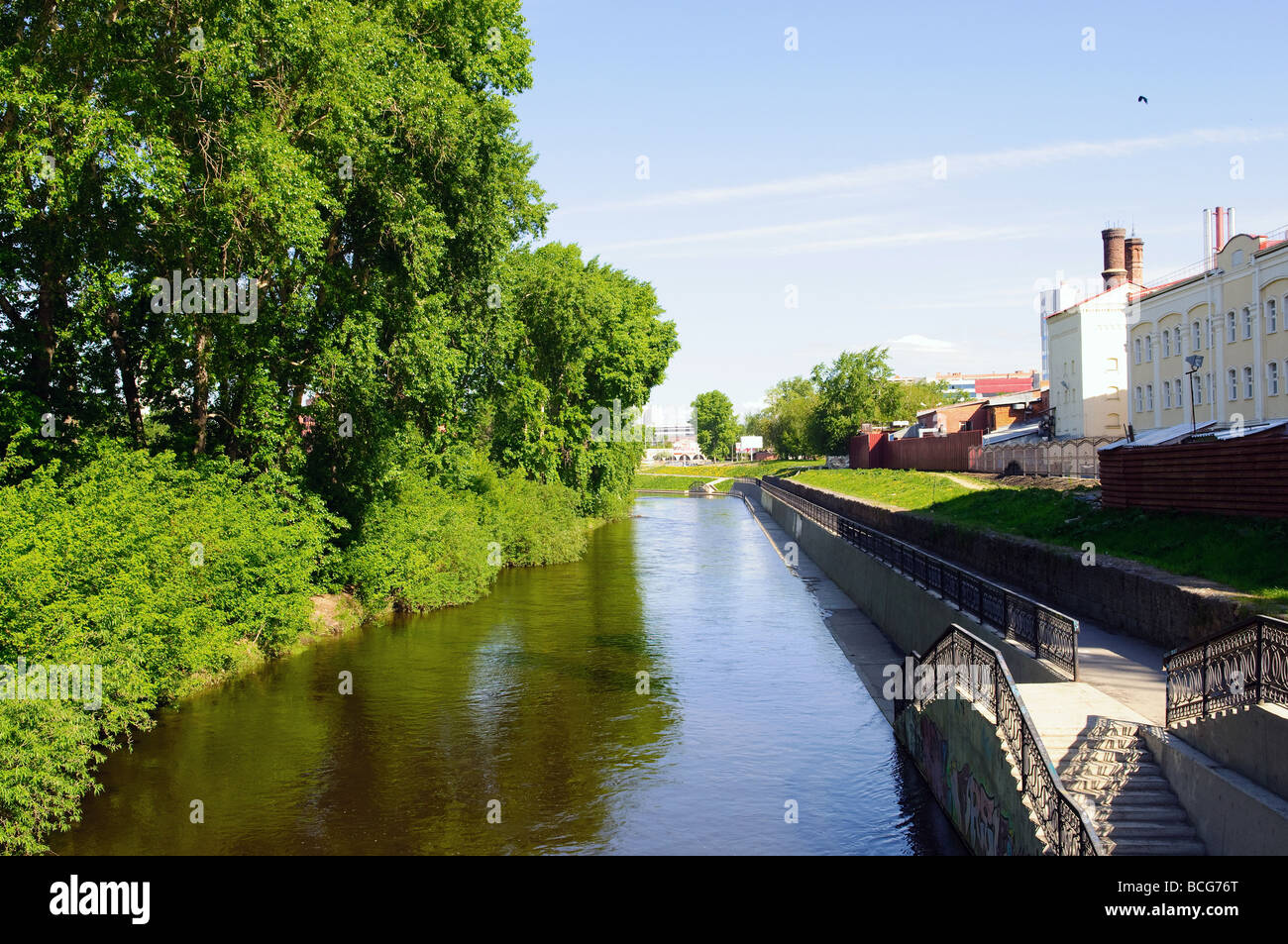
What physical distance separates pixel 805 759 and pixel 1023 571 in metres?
9.32

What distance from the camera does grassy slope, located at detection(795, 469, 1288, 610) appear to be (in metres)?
15.9

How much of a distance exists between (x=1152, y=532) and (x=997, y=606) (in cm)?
615

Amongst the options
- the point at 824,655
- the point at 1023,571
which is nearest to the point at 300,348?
the point at 824,655

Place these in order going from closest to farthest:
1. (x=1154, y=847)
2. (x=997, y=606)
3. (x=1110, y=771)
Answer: (x=1154, y=847), (x=1110, y=771), (x=997, y=606)

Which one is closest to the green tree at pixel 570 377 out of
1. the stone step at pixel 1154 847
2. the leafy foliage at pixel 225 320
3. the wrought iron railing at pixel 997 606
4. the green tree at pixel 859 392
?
the leafy foliage at pixel 225 320

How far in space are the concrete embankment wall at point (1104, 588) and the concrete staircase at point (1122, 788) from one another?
359cm

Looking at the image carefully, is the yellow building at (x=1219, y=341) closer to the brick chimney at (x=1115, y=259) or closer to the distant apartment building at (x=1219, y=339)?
the distant apartment building at (x=1219, y=339)

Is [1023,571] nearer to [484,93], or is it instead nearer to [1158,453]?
[1158,453]

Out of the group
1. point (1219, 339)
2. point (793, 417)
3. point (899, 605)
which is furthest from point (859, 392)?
point (899, 605)

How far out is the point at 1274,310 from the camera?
3984cm

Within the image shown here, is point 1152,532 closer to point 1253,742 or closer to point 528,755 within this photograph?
point 1253,742

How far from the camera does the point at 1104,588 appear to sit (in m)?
17.6

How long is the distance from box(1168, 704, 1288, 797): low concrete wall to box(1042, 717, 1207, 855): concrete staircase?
0.61 metres

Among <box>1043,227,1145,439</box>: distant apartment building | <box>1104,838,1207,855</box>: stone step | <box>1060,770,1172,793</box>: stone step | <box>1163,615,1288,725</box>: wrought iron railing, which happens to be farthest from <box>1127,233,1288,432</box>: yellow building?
<box>1104,838,1207,855</box>: stone step
